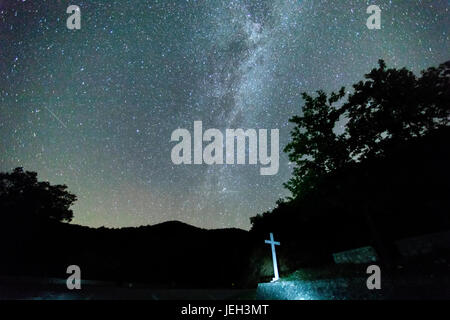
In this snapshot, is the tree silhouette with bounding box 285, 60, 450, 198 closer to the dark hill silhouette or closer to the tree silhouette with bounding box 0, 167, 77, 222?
the dark hill silhouette

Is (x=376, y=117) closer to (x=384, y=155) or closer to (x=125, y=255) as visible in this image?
(x=384, y=155)

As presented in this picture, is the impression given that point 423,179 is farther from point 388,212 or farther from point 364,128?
point 364,128

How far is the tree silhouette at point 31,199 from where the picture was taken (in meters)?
31.2

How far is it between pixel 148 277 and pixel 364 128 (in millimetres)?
27418

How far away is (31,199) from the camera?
33.2m

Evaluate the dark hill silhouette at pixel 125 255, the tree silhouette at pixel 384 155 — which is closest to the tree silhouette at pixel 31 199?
the dark hill silhouette at pixel 125 255

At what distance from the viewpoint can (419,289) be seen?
7613 millimetres

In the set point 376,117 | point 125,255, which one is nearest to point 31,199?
point 125,255

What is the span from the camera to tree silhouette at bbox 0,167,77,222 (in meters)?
31.2

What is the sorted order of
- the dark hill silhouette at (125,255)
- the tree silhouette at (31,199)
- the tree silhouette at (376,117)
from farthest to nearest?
1. the tree silhouette at (31,199)
2. the dark hill silhouette at (125,255)
3. the tree silhouette at (376,117)

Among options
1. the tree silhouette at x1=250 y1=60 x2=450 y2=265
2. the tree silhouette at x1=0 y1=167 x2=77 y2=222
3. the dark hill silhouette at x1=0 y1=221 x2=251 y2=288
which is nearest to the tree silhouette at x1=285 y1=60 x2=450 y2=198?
the tree silhouette at x1=250 y1=60 x2=450 y2=265

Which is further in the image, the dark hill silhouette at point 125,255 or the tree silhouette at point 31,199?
the tree silhouette at point 31,199

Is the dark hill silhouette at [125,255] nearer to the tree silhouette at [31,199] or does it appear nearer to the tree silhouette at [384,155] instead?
the tree silhouette at [31,199]
